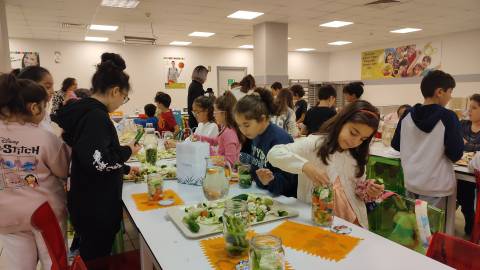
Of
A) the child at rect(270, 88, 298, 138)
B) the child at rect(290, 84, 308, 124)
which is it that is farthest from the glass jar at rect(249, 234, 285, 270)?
the child at rect(290, 84, 308, 124)

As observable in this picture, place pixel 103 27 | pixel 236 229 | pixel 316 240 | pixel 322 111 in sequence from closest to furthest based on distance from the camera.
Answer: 1. pixel 236 229
2. pixel 316 240
3. pixel 322 111
4. pixel 103 27

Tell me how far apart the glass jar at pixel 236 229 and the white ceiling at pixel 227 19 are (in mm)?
4842

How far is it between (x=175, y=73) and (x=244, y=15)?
446 centimetres

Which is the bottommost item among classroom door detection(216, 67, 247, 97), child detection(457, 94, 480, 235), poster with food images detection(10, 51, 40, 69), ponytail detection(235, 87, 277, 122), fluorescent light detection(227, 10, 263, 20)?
child detection(457, 94, 480, 235)

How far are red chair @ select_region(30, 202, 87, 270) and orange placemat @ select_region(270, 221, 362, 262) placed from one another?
2.60 feet

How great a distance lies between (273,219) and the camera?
4.61 feet

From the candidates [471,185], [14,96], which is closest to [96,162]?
[14,96]

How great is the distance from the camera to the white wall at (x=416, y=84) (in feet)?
28.1

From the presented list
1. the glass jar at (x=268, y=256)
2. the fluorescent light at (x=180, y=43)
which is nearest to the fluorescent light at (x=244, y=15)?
the fluorescent light at (x=180, y=43)

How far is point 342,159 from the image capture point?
1751 mm

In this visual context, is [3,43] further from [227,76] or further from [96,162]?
[227,76]

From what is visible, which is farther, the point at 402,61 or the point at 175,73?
the point at 175,73

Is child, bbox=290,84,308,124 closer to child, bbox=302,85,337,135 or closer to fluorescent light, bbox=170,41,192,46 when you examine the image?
child, bbox=302,85,337,135

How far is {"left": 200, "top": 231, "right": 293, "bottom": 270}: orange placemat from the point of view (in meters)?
1.06
